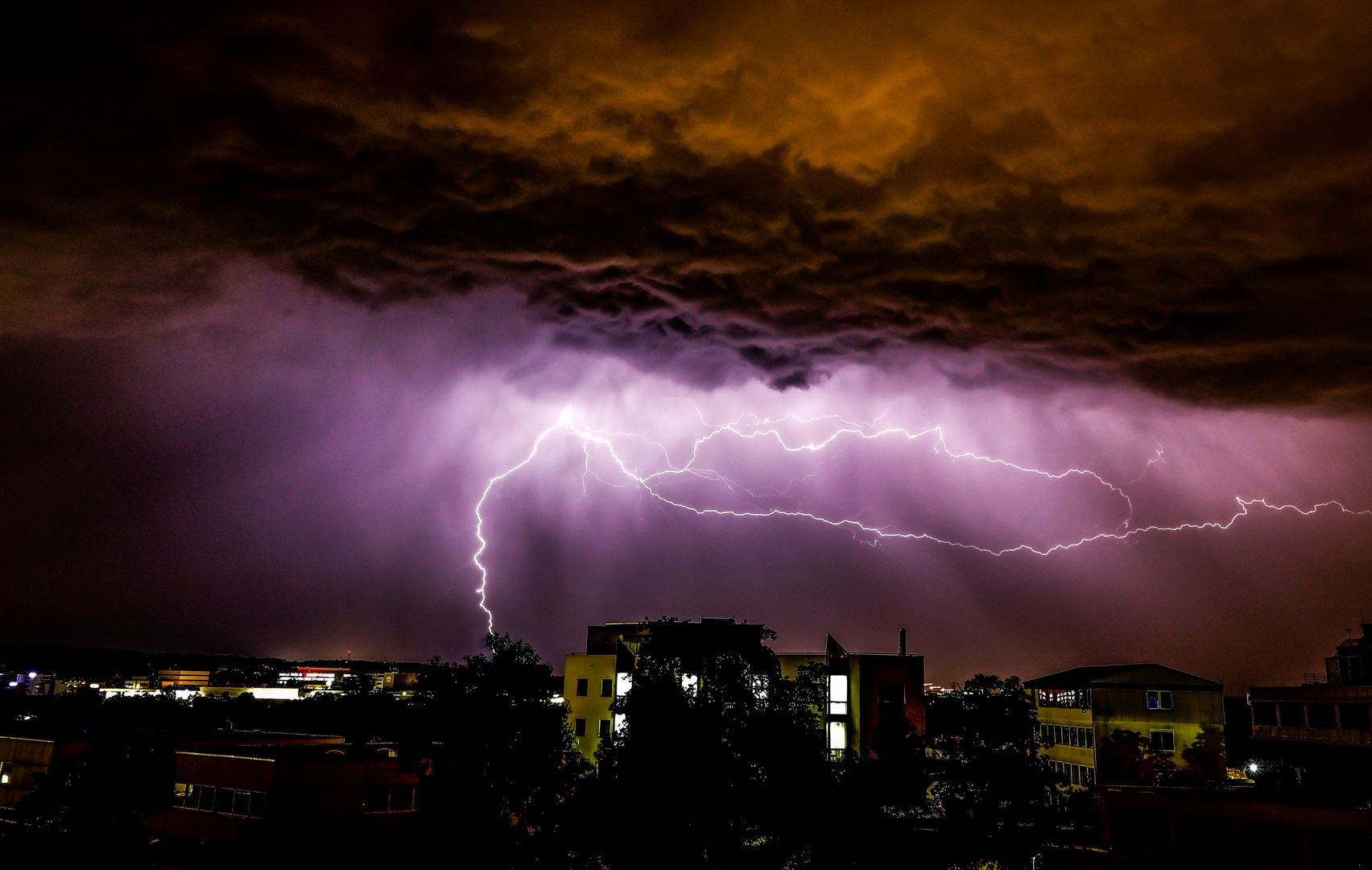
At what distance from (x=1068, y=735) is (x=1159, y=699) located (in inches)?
189

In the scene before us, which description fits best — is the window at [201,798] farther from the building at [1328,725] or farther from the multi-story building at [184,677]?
the multi-story building at [184,677]

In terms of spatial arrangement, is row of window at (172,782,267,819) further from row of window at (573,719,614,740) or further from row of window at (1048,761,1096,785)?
row of window at (1048,761,1096,785)

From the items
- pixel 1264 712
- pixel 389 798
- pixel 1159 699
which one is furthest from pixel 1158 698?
pixel 389 798

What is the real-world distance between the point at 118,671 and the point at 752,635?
150 metres

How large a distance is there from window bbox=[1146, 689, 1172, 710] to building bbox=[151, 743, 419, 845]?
101 ft

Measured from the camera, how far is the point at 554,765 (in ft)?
79.5

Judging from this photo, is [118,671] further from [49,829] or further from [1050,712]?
[1050,712]

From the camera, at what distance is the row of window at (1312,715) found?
Answer: 31625mm

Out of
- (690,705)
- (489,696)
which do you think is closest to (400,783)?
(489,696)

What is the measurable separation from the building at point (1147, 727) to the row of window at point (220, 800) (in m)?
30.3

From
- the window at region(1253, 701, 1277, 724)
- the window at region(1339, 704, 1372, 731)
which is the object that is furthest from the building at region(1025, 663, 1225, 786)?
the window at region(1339, 704, 1372, 731)

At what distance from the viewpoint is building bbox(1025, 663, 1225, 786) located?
36.6 metres

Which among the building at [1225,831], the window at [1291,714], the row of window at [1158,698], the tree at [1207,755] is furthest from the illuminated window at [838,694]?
the window at [1291,714]

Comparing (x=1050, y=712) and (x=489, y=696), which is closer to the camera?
(x=489, y=696)
